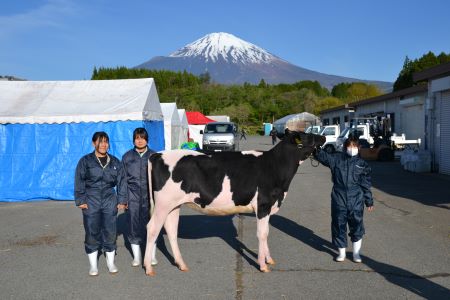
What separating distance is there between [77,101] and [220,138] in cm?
1254

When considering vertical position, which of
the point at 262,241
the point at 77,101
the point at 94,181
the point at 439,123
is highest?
the point at 77,101

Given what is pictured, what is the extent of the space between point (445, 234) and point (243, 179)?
4.18 m

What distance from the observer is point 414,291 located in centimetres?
455

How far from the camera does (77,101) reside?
39.1 feet

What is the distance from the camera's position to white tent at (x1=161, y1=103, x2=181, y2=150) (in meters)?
20.7

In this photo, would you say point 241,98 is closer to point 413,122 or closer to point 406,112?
point 406,112


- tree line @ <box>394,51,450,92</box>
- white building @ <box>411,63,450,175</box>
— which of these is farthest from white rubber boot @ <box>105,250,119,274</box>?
tree line @ <box>394,51,450,92</box>

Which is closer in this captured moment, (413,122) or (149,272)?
(149,272)

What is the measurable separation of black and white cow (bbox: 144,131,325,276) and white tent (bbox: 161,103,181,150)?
1533 cm

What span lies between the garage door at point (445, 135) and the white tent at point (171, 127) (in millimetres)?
12447

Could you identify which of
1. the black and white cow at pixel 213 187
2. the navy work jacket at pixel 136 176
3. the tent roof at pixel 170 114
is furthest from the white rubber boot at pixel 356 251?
the tent roof at pixel 170 114

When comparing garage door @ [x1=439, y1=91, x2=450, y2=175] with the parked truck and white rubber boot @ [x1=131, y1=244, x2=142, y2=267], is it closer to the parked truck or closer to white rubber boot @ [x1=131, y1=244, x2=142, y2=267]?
the parked truck

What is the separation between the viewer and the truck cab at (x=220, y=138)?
2362 cm

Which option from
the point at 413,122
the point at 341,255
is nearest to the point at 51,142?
the point at 341,255
